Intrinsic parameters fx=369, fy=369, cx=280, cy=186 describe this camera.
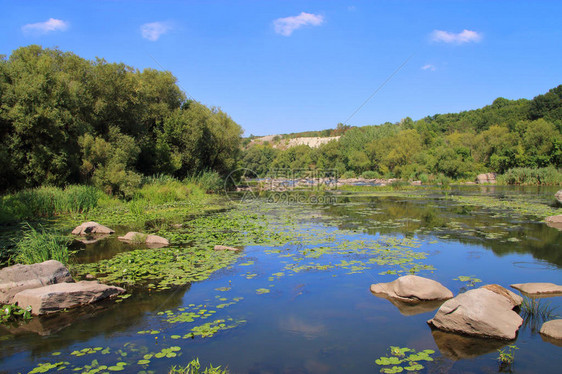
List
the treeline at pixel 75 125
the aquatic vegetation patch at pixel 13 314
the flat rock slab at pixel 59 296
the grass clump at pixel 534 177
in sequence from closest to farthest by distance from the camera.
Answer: the aquatic vegetation patch at pixel 13 314
the flat rock slab at pixel 59 296
the treeline at pixel 75 125
the grass clump at pixel 534 177

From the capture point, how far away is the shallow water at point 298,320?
4.68 meters

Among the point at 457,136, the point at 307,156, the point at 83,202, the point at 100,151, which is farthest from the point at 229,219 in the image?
the point at 307,156

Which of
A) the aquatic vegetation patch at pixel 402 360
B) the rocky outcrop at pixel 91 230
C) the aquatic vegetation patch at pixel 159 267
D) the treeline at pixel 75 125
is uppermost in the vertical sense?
the treeline at pixel 75 125

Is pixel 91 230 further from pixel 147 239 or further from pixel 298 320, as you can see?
pixel 298 320

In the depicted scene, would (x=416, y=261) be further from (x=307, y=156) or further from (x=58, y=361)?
(x=307, y=156)

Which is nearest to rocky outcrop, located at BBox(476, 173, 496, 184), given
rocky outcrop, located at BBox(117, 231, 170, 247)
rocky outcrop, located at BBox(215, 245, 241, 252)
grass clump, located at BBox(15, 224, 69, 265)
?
rocky outcrop, located at BBox(215, 245, 241, 252)

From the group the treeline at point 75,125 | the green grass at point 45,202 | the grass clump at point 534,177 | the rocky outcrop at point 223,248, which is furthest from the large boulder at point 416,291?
the grass clump at point 534,177

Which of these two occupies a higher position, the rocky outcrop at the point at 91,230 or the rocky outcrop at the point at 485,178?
the rocky outcrop at the point at 485,178

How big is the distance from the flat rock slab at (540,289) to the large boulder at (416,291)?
148 centimetres

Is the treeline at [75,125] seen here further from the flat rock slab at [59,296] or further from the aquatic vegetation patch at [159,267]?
the flat rock slab at [59,296]

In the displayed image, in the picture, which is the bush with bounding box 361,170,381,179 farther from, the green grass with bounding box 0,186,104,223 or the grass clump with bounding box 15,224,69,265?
the grass clump with bounding box 15,224,69,265

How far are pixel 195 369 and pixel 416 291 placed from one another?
4.14 meters

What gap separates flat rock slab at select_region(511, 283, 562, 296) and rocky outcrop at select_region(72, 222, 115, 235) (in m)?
12.4

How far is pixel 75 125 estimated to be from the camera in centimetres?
1964
